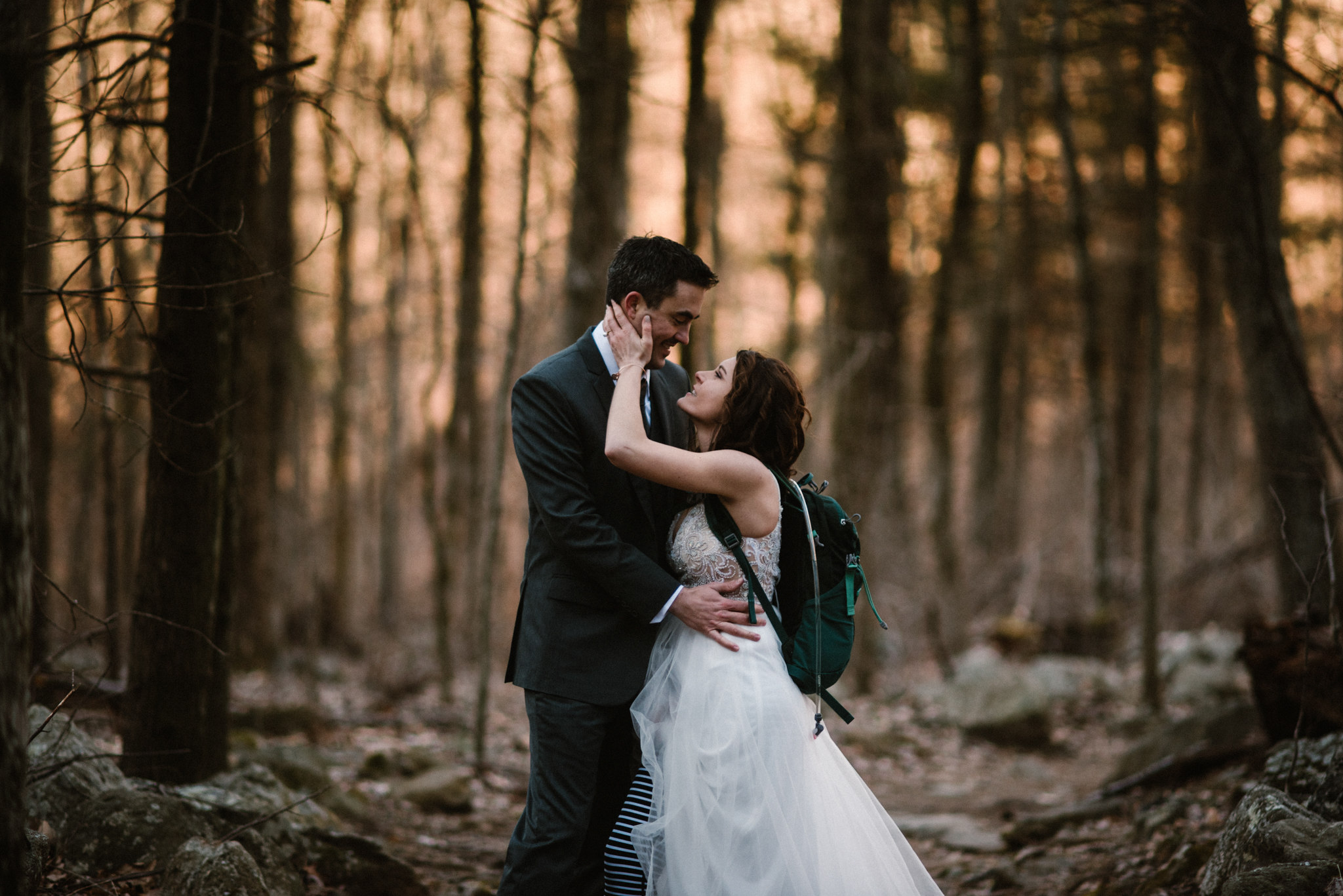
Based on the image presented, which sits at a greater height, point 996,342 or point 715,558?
point 996,342

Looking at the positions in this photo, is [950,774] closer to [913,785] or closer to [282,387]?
[913,785]

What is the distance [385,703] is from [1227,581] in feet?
32.1

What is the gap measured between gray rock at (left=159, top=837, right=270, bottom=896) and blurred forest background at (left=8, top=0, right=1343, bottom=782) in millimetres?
398

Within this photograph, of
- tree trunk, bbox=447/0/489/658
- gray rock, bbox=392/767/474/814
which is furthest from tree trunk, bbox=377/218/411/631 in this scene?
gray rock, bbox=392/767/474/814

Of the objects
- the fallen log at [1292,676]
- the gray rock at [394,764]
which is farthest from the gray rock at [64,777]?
the fallen log at [1292,676]

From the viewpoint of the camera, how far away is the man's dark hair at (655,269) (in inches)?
123

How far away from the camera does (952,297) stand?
1350 centimetres

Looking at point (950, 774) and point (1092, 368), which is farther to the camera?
point (1092, 368)

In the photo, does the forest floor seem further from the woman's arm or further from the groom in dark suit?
the woman's arm

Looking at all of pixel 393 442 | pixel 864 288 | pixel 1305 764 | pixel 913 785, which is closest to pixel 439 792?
pixel 913 785

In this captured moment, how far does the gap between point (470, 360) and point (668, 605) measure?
8.43m

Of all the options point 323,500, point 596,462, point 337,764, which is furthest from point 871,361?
point 323,500

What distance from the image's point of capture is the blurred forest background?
3900mm

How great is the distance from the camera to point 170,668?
3.92 m
